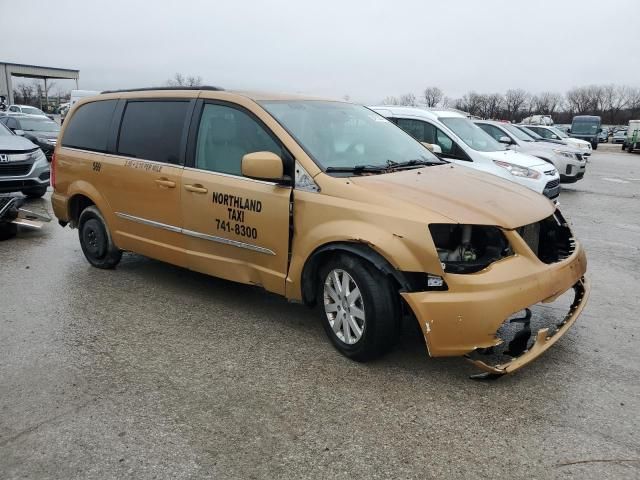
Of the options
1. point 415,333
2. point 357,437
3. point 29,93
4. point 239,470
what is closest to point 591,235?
point 415,333

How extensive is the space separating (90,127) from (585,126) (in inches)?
1764

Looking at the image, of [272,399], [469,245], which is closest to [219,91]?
[469,245]

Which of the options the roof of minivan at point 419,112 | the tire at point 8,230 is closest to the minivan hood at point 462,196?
the roof of minivan at point 419,112

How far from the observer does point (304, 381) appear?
11.4 ft

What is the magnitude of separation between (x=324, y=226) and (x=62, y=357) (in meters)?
1.99

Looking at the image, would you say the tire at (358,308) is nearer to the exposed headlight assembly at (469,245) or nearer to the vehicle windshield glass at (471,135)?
the exposed headlight assembly at (469,245)

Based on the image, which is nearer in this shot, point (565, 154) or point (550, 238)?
point (550, 238)

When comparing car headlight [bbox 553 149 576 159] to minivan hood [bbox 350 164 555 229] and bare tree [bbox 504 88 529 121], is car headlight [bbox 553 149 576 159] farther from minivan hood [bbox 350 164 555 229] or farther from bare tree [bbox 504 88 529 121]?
bare tree [bbox 504 88 529 121]

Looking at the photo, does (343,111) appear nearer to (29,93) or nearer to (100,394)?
(100,394)

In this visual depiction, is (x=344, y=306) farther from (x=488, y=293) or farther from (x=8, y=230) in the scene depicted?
(x=8, y=230)

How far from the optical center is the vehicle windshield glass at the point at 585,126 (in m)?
42.7

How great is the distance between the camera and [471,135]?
9.78m

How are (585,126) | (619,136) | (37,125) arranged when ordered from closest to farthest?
(37,125) < (585,126) < (619,136)

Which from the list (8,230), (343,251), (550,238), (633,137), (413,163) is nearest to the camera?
(343,251)
